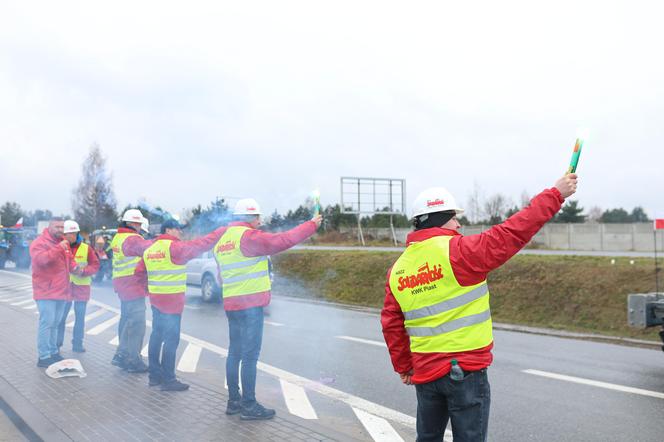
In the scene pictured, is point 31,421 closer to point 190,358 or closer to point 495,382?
point 190,358

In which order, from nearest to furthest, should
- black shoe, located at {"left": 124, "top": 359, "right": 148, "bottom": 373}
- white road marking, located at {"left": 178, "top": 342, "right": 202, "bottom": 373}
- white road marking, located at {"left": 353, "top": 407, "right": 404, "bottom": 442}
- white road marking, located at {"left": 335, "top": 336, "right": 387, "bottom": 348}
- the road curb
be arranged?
the road curb < white road marking, located at {"left": 353, "top": 407, "right": 404, "bottom": 442} < black shoe, located at {"left": 124, "top": 359, "right": 148, "bottom": 373} < white road marking, located at {"left": 178, "top": 342, "right": 202, "bottom": 373} < white road marking, located at {"left": 335, "top": 336, "right": 387, "bottom": 348}

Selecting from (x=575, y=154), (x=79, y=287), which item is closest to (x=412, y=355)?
(x=575, y=154)

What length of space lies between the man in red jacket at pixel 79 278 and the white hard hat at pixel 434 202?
22.3 feet

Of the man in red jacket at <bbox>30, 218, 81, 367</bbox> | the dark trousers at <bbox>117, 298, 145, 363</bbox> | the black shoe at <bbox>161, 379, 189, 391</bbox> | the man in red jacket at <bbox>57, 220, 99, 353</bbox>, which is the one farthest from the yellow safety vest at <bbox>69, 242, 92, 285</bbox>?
the black shoe at <bbox>161, 379, 189, 391</bbox>

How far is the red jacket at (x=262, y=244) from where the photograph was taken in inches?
206

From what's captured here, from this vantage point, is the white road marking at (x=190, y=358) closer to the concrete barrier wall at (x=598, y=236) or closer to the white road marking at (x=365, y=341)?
the white road marking at (x=365, y=341)

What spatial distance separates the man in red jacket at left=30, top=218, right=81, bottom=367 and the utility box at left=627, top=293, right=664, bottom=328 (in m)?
7.94

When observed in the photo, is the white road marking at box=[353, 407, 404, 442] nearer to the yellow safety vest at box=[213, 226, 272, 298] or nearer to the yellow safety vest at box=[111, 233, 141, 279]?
the yellow safety vest at box=[213, 226, 272, 298]

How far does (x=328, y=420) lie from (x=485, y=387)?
300 centimetres

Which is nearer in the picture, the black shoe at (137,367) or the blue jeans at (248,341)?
the blue jeans at (248,341)

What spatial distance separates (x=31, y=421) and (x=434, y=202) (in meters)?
4.41

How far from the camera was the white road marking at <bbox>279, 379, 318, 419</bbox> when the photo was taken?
5974 mm

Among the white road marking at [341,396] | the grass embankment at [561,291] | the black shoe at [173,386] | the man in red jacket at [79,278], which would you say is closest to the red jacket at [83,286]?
the man in red jacket at [79,278]

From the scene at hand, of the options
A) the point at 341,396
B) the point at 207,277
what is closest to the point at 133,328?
the point at 341,396
